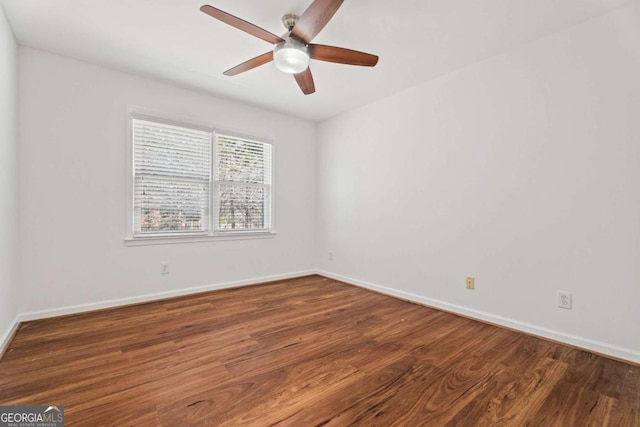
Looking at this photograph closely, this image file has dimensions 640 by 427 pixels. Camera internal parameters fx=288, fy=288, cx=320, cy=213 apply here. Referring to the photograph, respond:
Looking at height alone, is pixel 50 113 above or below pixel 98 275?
above

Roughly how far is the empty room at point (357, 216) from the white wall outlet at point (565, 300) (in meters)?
0.03

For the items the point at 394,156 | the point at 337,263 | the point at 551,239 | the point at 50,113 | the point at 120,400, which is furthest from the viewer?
the point at 337,263

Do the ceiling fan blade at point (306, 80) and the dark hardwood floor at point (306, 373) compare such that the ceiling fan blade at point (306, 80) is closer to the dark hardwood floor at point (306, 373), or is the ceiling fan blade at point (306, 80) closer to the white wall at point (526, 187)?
the white wall at point (526, 187)

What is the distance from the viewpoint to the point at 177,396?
1533 millimetres

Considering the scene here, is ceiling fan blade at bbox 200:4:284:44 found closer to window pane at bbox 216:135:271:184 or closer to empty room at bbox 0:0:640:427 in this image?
empty room at bbox 0:0:640:427

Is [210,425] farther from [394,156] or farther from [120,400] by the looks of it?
[394,156]

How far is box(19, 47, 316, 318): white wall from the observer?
257 cm

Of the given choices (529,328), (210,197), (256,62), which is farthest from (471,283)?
(210,197)

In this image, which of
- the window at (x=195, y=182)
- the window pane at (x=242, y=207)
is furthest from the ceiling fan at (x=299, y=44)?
the window pane at (x=242, y=207)

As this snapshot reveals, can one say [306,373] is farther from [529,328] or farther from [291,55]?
[291,55]

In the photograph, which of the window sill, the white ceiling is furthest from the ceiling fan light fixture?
the window sill

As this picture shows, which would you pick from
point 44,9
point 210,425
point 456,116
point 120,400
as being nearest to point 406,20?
point 456,116

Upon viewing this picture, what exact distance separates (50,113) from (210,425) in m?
3.03

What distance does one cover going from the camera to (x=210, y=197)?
359cm
